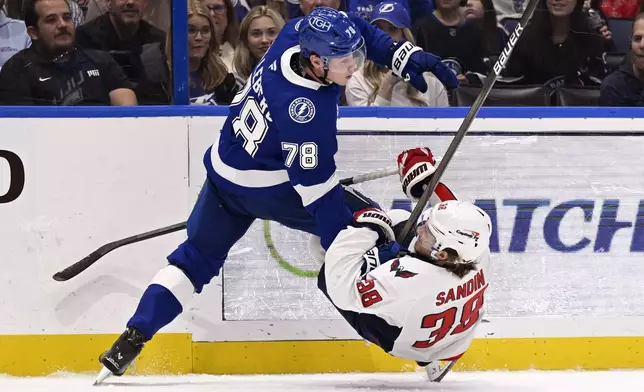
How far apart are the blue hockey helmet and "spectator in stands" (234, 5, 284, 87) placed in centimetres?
62

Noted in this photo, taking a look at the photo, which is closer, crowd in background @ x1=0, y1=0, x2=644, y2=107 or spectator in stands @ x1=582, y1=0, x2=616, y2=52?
crowd in background @ x1=0, y1=0, x2=644, y2=107

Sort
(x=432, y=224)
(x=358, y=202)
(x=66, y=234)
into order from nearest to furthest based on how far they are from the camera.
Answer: (x=432, y=224) < (x=358, y=202) < (x=66, y=234)

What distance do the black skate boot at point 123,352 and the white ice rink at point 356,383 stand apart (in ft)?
0.25

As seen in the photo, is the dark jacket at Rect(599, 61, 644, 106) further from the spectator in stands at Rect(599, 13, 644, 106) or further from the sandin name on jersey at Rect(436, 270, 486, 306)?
the sandin name on jersey at Rect(436, 270, 486, 306)

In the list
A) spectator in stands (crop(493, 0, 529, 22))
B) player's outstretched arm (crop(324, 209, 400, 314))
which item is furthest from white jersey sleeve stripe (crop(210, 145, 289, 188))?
spectator in stands (crop(493, 0, 529, 22))

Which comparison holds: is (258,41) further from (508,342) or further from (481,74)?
(508,342)

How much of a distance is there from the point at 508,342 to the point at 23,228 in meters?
1.78

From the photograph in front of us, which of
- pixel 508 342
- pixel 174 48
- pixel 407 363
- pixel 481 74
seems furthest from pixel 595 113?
pixel 174 48

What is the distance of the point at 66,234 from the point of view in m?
3.79

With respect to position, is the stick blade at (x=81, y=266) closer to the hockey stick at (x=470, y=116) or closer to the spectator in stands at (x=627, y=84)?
the hockey stick at (x=470, y=116)

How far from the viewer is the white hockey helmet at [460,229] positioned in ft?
10.3

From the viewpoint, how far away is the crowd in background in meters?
3.74

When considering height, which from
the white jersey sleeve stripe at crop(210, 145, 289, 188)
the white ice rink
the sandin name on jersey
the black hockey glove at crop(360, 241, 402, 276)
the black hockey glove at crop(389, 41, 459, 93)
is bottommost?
the white ice rink

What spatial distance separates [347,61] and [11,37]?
1255mm
